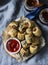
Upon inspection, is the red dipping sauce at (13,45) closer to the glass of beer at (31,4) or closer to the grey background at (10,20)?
the grey background at (10,20)

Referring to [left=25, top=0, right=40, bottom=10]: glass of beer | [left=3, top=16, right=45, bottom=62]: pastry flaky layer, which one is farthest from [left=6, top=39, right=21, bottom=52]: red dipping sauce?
[left=25, top=0, right=40, bottom=10]: glass of beer

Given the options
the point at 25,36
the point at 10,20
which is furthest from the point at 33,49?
the point at 10,20

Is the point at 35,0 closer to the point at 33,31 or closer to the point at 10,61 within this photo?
the point at 33,31

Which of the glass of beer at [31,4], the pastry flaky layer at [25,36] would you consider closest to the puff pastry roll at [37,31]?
the pastry flaky layer at [25,36]

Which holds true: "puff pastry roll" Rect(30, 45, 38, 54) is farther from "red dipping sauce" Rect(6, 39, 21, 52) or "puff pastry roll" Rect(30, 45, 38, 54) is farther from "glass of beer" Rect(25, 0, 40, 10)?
"glass of beer" Rect(25, 0, 40, 10)

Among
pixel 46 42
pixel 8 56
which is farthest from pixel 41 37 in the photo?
pixel 8 56
